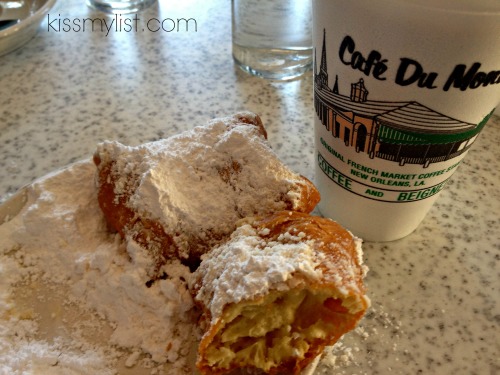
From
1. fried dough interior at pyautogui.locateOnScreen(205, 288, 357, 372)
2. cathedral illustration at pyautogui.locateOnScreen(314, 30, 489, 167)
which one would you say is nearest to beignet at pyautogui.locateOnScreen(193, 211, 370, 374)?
fried dough interior at pyautogui.locateOnScreen(205, 288, 357, 372)

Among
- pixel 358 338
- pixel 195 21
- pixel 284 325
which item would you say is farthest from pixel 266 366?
pixel 195 21

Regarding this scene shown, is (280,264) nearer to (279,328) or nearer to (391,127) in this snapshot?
(279,328)

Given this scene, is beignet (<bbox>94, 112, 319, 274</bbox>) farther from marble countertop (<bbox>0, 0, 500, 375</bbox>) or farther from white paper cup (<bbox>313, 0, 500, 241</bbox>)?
marble countertop (<bbox>0, 0, 500, 375</bbox>)

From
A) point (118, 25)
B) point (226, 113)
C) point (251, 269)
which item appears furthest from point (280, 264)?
point (118, 25)

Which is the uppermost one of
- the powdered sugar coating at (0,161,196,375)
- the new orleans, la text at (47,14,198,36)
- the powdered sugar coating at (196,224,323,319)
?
the new orleans, la text at (47,14,198,36)

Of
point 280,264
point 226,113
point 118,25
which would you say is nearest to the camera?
point 280,264

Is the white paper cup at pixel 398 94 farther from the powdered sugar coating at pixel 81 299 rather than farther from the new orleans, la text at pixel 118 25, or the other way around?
the new orleans, la text at pixel 118 25
